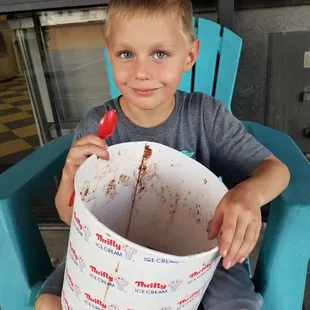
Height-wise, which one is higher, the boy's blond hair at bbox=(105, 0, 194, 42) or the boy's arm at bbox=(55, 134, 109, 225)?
the boy's blond hair at bbox=(105, 0, 194, 42)

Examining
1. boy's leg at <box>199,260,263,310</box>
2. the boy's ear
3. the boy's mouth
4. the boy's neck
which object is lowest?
boy's leg at <box>199,260,263,310</box>

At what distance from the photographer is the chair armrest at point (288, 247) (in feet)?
2.31

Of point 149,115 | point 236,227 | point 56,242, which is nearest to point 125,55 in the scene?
point 149,115

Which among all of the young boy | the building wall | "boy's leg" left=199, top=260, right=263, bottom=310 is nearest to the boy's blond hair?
the young boy

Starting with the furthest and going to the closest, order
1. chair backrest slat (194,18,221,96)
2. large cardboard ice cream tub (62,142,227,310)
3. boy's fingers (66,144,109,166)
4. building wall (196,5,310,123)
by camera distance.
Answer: building wall (196,5,310,123) < chair backrest slat (194,18,221,96) < boy's fingers (66,144,109,166) < large cardboard ice cream tub (62,142,227,310)

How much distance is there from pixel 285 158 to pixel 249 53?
79 cm

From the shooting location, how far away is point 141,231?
87 centimetres

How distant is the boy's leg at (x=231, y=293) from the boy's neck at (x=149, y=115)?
1.11 feet

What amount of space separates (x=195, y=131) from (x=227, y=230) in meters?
0.38

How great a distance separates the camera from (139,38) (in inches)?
30.2

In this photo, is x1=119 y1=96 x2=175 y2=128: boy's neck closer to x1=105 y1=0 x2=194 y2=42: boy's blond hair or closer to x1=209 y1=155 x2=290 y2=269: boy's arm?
x1=105 y1=0 x2=194 y2=42: boy's blond hair

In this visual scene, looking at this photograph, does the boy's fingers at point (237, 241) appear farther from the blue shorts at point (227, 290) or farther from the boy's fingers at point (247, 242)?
the blue shorts at point (227, 290)

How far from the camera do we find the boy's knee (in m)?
0.75

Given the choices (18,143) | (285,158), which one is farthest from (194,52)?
(18,143)
